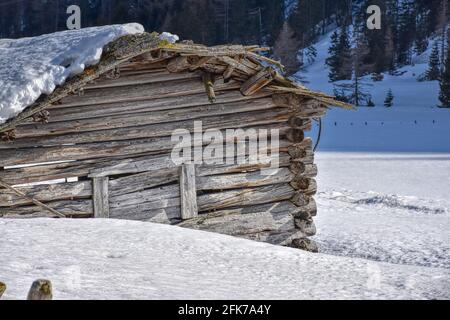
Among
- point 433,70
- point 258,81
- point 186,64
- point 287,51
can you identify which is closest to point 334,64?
point 287,51

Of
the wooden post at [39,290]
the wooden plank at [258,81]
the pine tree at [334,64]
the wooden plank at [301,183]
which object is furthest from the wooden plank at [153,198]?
the pine tree at [334,64]

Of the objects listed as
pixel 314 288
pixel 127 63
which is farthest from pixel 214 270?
pixel 127 63

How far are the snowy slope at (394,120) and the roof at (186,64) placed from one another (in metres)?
21.9

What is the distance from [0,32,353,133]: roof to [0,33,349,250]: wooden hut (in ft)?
0.05

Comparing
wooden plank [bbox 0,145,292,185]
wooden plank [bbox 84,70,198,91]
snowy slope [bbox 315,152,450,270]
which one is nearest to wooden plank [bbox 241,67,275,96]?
wooden plank [bbox 84,70,198,91]

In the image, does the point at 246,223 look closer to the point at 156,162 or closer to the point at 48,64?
the point at 156,162

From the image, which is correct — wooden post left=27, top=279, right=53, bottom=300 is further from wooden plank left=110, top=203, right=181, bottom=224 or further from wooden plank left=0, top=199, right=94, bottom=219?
wooden plank left=110, top=203, right=181, bottom=224

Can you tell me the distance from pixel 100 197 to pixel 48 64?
1.79 metres

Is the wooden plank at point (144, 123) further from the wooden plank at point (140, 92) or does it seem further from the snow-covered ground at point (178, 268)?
the snow-covered ground at point (178, 268)

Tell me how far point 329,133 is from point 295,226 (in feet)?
91.5

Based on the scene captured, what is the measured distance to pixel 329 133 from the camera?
1469 inches

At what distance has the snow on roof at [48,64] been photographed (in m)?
8.01

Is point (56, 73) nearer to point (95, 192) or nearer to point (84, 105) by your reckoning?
point (84, 105)

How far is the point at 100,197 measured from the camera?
8703 mm
